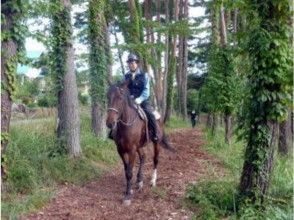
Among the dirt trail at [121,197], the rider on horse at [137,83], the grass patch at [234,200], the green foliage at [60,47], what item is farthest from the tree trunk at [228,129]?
the rider on horse at [137,83]

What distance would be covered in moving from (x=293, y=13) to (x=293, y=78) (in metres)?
1.10

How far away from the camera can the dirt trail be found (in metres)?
8.64

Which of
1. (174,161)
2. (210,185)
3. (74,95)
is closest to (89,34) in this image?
(74,95)

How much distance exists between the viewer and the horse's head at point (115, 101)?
929cm

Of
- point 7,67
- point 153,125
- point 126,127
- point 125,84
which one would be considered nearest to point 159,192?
point 126,127

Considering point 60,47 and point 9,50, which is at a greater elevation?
point 60,47

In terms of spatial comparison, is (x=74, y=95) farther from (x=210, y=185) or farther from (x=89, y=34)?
(x=210, y=185)

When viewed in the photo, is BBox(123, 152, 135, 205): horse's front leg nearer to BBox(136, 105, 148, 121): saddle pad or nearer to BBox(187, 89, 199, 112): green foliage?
BBox(136, 105, 148, 121): saddle pad

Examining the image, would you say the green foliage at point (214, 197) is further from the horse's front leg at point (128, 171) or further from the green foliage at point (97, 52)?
the green foliage at point (97, 52)

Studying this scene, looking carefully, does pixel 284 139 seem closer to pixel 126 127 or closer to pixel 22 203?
pixel 126 127

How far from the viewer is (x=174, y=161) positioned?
14281mm

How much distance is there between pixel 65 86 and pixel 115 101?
11.5ft

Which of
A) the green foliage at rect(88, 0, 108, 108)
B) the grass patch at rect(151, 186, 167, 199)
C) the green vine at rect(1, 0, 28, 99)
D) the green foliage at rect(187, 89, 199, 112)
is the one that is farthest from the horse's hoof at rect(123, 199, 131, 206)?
the green foliage at rect(187, 89, 199, 112)

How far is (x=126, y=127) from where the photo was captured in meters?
10.0
